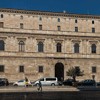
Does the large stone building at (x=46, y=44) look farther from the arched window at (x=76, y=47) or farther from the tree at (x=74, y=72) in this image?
the tree at (x=74, y=72)

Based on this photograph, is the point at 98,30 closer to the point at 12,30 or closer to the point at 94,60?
the point at 94,60

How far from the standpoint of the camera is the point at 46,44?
71.7 metres

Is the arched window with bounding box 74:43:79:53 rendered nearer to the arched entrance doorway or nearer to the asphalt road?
the arched entrance doorway

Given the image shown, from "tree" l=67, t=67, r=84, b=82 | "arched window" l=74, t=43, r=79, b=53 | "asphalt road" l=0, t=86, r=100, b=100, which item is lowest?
"asphalt road" l=0, t=86, r=100, b=100

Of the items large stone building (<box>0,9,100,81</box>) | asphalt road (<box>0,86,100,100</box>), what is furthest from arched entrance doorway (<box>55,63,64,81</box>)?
asphalt road (<box>0,86,100,100</box>)

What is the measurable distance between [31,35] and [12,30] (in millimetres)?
3671

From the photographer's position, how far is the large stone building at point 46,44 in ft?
229

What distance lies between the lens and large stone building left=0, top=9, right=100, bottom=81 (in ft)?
229

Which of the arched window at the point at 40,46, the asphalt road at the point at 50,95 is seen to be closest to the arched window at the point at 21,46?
the arched window at the point at 40,46

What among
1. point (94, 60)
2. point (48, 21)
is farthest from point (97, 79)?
point (48, 21)

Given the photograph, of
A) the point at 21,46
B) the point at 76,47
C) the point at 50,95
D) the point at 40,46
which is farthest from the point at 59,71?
the point at 50,95

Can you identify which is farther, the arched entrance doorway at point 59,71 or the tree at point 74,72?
the arched entrance doorway at point 59,71

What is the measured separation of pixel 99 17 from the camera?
3000 inches

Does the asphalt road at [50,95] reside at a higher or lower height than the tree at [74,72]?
lower
